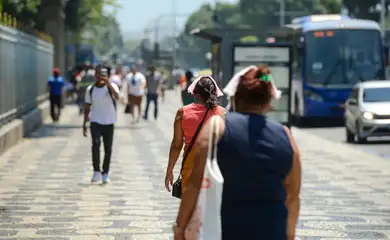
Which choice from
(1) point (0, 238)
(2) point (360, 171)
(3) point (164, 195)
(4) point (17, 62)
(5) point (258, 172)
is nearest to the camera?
(5) point (258, 172)

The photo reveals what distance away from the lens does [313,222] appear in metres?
11.5

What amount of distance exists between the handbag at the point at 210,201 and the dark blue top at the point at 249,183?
0.05 metres

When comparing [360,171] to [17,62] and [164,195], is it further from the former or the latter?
[17,62]

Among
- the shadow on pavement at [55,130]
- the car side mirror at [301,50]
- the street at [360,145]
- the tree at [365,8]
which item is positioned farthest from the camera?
the tree at [365,8]

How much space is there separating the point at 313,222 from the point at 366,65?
2332 cm

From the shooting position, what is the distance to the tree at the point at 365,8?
3359 inches

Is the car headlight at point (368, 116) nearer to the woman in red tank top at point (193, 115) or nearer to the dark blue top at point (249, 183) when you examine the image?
the woman in red tank top at point (193, 115)

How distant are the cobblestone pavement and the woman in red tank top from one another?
147 centimetres

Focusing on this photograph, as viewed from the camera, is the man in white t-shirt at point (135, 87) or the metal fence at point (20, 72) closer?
the metal fence at point (20, 72)

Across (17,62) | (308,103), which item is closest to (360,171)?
(17,62)

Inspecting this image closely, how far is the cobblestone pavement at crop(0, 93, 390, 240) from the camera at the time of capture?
35.8 ft

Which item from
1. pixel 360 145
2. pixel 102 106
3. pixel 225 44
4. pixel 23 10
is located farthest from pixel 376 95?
pixel 23 10

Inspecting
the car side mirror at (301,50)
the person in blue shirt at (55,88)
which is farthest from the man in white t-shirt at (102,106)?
the car side mirror at (301,50)

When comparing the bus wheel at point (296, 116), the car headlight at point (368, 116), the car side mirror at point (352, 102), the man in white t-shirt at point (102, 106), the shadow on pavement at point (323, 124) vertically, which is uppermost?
the man in white t-shirt at point (102, 106)
